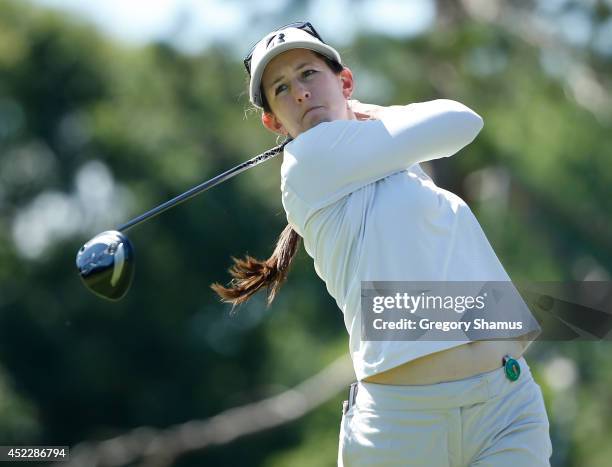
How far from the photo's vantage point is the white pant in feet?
6.53

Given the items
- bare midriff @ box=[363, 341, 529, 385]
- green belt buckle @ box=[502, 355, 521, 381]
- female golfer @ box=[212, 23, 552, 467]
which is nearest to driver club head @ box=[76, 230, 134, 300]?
female golfer @ box=[212, 23, 552, 467]

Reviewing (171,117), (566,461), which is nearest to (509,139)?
(566,461)

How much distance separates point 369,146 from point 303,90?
0.75ft

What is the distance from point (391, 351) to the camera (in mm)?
2004

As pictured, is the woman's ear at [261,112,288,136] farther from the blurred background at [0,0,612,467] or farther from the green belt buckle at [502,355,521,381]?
the blurred background at [0,0,612,467]

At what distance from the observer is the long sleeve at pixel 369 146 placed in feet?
6.89

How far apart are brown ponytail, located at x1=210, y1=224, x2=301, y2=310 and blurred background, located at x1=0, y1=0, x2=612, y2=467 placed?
4055mm

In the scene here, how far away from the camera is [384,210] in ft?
6.77

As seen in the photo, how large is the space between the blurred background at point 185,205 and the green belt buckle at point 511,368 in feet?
14.6

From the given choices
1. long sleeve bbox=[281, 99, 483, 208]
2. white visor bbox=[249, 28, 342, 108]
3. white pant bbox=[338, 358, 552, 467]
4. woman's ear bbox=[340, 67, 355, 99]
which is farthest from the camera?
woman's ear bbox=[340, 67, 355, 99]

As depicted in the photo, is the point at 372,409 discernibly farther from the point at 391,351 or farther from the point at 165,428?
the point at 165,428

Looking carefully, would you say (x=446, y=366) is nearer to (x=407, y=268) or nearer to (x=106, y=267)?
(x=407, y=268)

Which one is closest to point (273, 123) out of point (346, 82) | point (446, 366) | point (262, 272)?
point (346, 82)

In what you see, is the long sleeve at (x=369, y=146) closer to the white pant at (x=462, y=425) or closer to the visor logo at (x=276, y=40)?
the visor logo at (x=276, y=40)
